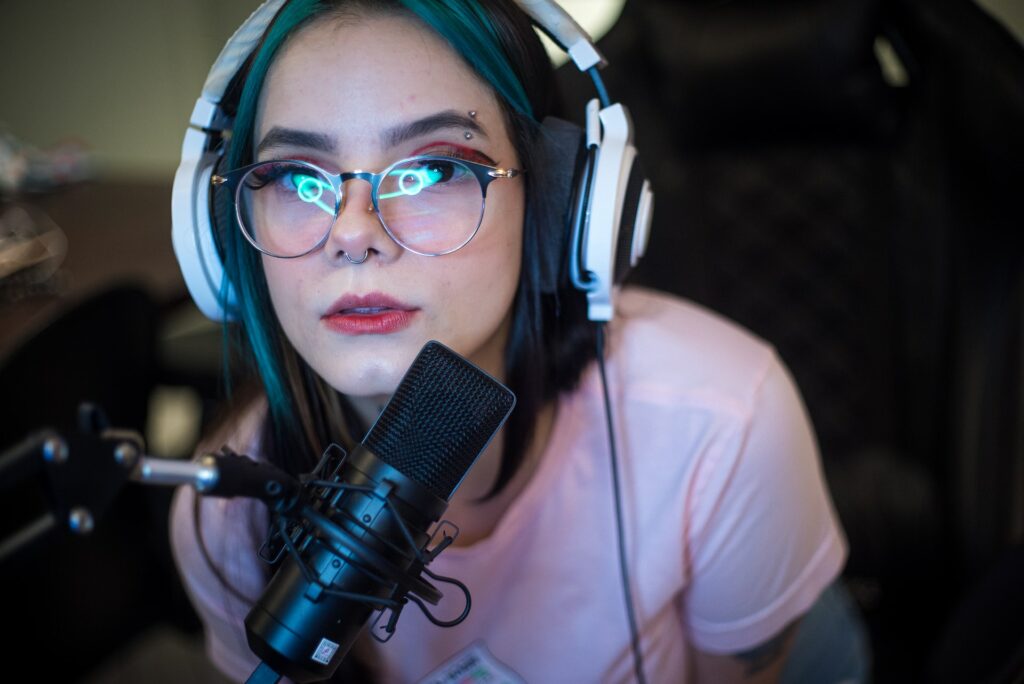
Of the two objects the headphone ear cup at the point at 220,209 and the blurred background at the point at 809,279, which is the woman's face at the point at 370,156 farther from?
the blurred background at the point at 809,279

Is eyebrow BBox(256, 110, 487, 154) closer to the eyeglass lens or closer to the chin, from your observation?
the eyeglass lens

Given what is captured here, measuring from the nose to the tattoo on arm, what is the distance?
23.5 inches

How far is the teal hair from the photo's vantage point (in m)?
0.57

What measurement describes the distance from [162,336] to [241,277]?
88 cm

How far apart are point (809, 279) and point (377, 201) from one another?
95cm

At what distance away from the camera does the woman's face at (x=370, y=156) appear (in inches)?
20.8

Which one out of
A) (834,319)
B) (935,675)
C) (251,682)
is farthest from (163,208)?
(935,675)

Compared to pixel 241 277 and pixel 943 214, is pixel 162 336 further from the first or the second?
pixel 943 214

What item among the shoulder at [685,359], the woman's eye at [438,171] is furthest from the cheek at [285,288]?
the shoulder at [685,359]

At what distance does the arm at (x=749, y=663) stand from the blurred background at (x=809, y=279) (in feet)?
0.53

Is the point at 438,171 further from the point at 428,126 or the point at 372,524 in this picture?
the point at 372,524

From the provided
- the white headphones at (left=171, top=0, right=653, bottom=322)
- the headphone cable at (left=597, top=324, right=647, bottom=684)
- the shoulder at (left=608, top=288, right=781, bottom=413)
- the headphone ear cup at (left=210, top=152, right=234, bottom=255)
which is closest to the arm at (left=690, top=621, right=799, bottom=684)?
the headphone cable at (left=597, top=324, right=647, bottom=684)

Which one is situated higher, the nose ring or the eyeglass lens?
the eyeglass lens

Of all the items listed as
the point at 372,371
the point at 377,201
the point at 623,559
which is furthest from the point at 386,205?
the point at 623,559
